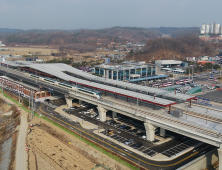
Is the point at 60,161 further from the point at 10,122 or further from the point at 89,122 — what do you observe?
the point at 10,122

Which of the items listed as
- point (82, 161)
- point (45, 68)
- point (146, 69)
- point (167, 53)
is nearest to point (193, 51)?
point (167, 53)

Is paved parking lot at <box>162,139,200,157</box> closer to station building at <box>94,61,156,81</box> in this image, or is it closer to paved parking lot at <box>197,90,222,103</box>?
paved parking lot at <box>197,90,222,103</box>

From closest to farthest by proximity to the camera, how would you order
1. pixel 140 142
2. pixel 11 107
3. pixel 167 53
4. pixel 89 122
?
pixel 140 142 < pixel 89 122 < pixel 11 107 < pixel 167 53

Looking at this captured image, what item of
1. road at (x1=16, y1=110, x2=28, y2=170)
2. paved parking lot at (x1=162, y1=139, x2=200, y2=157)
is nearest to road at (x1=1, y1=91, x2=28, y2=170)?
road at (x1=16, y1=110, x2=28, y2=170)

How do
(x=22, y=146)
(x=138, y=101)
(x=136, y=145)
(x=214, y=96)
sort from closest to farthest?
(x=136, y=145) → (x=22, y=146) → (x=138, y=101) → (x=214, y=96)

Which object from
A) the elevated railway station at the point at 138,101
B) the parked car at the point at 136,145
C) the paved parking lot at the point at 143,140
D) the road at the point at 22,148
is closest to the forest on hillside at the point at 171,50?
the elevated railway station at the point at 138,101

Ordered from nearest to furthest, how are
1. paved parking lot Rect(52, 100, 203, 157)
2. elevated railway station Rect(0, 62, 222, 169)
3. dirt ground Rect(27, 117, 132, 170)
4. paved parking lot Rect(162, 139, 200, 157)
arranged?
elevated railway station Rect(0, 62, 222, 169) → dirt ground Rect(27, 117, 132, 170) → paved parking lot Rect(162, 139, 200, 157) → paved parking lot Rect(52, 100, 203, 157)

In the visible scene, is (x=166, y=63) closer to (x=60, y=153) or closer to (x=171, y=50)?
(x=171, y=50)

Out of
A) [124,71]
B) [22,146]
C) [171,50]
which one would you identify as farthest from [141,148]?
[171,50]
